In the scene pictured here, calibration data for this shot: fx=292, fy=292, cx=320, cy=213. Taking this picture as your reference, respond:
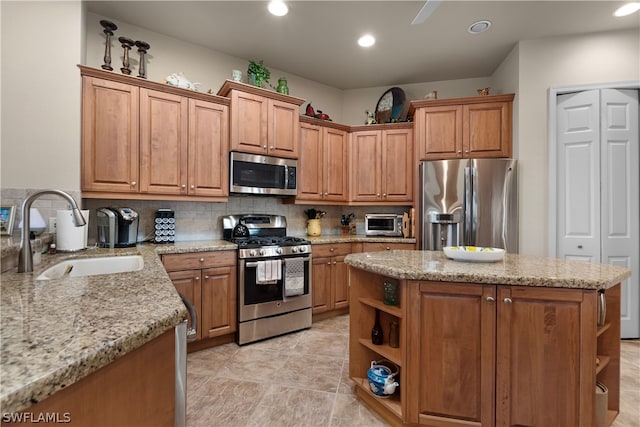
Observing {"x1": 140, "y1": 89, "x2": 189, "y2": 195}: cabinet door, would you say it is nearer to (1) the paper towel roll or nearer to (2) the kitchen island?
(1) the paper towel roll

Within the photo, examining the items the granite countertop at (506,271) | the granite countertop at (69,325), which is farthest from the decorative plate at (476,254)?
the granite countertop at (69,325)

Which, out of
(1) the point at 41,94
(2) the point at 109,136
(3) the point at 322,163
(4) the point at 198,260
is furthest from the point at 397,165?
(1) the point at 41,94

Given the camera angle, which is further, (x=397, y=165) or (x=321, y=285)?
(x=397, y=165)

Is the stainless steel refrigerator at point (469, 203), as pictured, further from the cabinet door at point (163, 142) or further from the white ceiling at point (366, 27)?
the cabinet door at point (163, 142)

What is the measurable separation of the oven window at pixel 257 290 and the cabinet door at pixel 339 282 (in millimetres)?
760

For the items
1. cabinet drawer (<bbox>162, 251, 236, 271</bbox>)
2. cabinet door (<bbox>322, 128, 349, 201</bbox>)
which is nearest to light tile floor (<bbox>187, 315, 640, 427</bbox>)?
cabinet drawer (<bbox>162, 251, 236, 271</bbox>)

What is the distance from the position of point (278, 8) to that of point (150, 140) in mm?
1619

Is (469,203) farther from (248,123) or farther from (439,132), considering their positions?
(248,123)

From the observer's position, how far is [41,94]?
217cm

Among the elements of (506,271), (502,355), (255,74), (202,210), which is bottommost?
(502,355)

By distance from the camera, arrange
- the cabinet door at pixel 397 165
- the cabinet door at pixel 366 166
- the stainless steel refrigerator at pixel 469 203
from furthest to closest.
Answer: the cabinet door at pixel 366 166 < the cabinet door at pixel 397 165 < the stainless steel refrigerator at pixel 469 203

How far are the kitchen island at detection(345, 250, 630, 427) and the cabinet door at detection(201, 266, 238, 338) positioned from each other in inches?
62.1

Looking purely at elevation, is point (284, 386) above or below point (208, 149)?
below

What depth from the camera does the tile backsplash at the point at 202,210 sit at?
219cm
